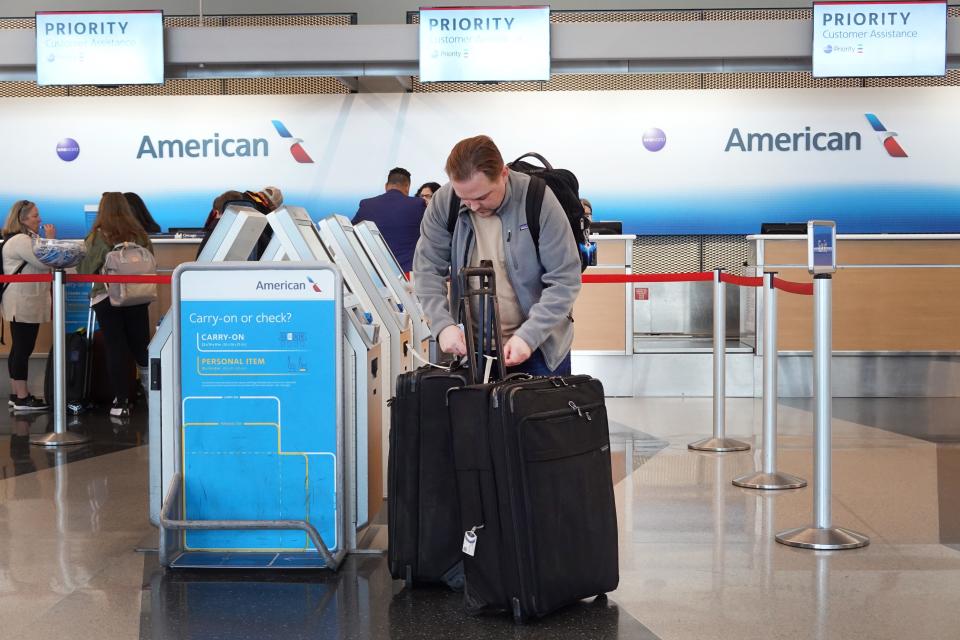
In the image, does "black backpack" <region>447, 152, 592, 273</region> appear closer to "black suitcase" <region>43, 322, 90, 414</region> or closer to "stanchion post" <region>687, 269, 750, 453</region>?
"stanchion post" <region>687, 269, 750, 453</region>

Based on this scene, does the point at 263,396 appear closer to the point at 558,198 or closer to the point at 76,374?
the point at 558,198

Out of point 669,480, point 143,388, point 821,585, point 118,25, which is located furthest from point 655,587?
point 118,25

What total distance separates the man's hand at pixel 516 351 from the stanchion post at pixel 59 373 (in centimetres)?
347

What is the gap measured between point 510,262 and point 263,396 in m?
0.90

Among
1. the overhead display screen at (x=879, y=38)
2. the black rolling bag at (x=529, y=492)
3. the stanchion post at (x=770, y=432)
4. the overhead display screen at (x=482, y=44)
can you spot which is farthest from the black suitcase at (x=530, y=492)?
the overhead display screen at (x=879, y=38)

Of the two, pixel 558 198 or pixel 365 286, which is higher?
pixel 558 198

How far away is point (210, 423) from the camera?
3.36m

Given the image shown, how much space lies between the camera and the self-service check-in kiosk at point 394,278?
5.04 m

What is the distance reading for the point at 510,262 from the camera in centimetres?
301

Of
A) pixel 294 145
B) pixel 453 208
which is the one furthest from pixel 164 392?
pixel 294 145

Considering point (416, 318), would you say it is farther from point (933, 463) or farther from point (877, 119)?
point (877, 119)

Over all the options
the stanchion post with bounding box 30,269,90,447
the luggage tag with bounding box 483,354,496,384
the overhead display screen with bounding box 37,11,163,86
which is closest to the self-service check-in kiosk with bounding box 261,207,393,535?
the luggage tag with bounding box 483,354,496,384

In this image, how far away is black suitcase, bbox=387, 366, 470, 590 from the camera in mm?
2975

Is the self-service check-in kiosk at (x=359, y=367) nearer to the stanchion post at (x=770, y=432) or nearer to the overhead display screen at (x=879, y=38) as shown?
the stanchion post at (x=770, y=432)
